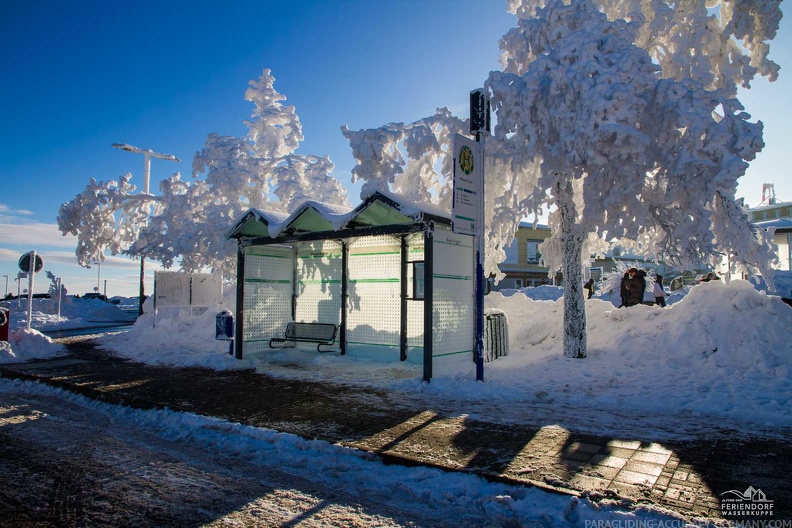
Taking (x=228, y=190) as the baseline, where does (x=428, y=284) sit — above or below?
below

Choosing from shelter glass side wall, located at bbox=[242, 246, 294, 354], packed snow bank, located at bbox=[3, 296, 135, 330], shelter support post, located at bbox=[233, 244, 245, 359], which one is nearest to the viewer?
shelter support post, located at bbox=[233, 244, 245, 359]

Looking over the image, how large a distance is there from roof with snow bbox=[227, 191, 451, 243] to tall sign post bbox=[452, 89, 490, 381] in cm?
61

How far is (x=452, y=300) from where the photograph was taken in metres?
9.91

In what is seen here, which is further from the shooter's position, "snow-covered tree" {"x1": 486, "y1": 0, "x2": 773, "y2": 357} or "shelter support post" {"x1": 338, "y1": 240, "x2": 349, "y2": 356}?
"shelter support post" {"x1": 338, "y1": 240, "x2": 349, "y2": 356}

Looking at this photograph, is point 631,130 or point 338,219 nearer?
point 631,130

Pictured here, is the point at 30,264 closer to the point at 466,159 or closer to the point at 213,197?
the point at 213,197

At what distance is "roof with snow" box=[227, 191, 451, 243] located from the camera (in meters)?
9.20

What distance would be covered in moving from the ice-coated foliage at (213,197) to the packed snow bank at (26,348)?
5417 millimetres

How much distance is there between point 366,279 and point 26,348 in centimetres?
938

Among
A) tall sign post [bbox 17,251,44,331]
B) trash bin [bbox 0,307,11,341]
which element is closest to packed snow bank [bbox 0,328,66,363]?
trash bin [bbox 0,307,11,341]

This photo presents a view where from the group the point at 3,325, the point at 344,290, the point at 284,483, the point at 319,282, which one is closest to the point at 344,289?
the point at 344,290

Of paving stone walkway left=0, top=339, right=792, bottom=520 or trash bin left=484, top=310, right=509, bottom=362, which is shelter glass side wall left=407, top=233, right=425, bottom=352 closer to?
trash bin left=484, top=310, right=509, bottom=362

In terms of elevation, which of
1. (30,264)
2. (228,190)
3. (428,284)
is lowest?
(428,284)

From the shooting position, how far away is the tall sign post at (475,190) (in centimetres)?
866
